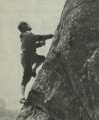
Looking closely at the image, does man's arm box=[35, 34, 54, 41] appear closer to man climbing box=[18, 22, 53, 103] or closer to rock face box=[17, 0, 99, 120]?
man climbing box=[18, 22, 53, 103]

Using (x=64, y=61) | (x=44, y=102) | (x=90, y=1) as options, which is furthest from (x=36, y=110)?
(x=90, y=1)

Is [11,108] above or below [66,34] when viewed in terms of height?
below

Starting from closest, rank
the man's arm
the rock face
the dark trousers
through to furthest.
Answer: the rock face, the man's arm, the dark trousers

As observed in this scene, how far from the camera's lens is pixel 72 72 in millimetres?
6359

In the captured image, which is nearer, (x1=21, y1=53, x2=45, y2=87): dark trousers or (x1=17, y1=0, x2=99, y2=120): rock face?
(x1=17, y1=0, x2=99, y2=120): rock face

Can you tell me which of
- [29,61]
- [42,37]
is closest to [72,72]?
[42,37]

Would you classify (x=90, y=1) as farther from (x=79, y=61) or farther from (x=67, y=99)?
(x=67, y=99)

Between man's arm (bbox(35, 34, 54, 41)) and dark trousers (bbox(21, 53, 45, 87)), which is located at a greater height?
man's arm (bbox(35, 34, 54, 41))

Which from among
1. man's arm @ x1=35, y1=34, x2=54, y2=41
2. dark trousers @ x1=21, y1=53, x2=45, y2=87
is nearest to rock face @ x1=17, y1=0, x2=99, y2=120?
man's arm @ x1=35, y1=34, x2=54, y2=41

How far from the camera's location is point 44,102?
6535mm

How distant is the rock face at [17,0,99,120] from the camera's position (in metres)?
6.20

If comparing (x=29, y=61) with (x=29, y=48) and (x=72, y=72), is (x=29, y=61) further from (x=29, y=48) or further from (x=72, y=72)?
(x=72, y=72)

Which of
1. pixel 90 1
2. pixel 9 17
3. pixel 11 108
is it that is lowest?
pixel 11 108

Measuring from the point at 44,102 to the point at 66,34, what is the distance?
768 millimetres
